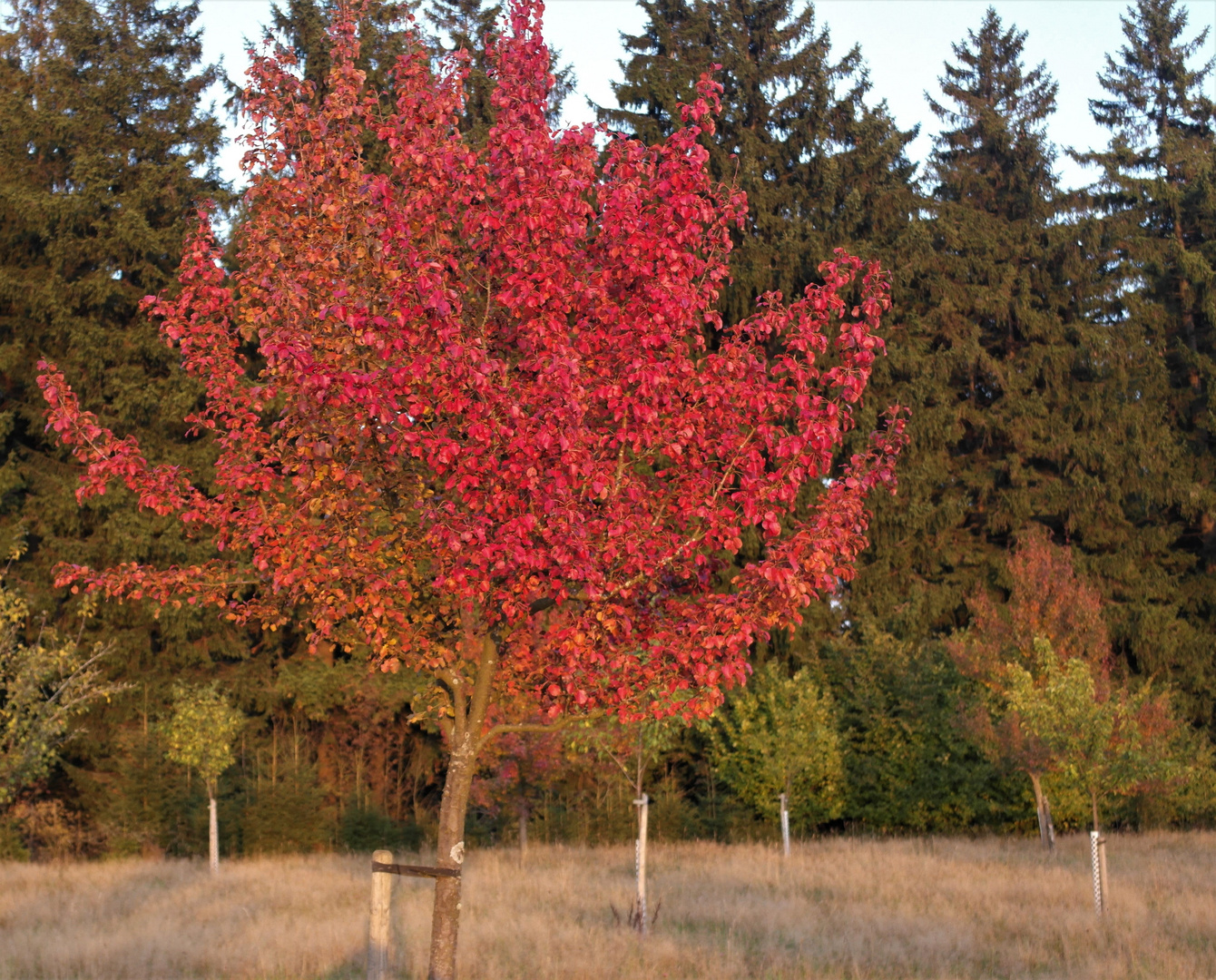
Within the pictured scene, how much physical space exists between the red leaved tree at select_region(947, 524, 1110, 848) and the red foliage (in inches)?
733

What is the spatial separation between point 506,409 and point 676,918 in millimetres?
10446

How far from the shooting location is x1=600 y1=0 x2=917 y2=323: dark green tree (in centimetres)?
3562

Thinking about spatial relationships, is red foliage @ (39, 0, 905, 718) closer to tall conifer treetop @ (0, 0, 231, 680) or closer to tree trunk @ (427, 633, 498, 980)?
tree trunk @ (427, 633, 498, 980)

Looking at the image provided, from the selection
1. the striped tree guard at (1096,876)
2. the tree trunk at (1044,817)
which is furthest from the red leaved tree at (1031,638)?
the striped tree guard at (1096,876)

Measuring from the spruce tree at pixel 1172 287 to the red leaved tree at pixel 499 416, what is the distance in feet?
98.6

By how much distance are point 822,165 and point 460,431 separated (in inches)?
1254

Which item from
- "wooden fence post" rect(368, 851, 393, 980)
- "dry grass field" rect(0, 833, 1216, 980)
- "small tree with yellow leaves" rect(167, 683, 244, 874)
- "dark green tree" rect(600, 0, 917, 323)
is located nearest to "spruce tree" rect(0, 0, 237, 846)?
"small tree with yellow leaves" rect(167, 683, 244, 874)

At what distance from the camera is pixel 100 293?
28375mm

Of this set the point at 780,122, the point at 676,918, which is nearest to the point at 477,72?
the point at 780,122

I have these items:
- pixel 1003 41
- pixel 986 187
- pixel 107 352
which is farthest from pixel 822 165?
pixel 107 352

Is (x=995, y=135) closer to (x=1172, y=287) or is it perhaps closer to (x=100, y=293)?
(x=1172, y=287)

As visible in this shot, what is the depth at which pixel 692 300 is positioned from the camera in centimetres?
677

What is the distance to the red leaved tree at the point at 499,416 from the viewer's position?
632cm

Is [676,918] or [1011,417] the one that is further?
[1011,417]
